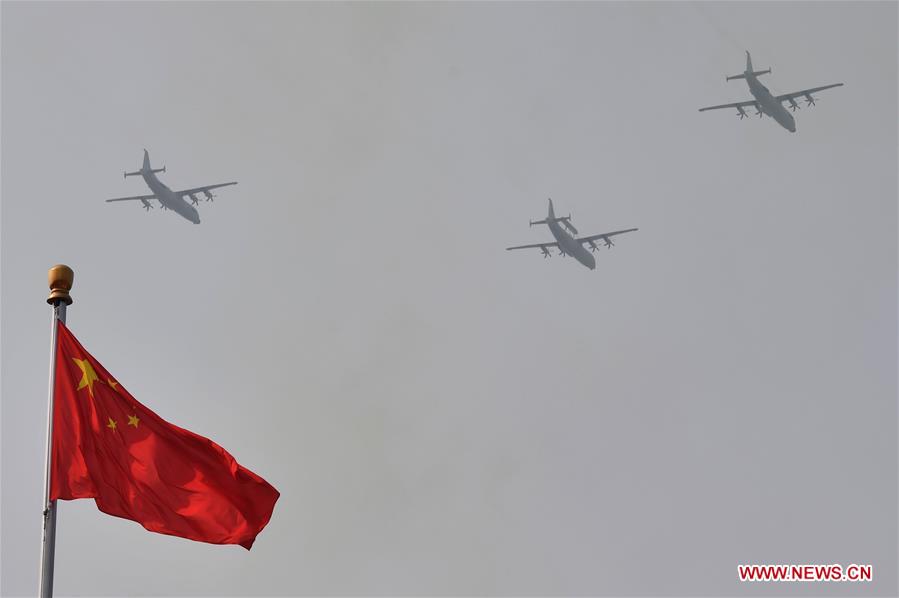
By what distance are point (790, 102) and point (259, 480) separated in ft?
412

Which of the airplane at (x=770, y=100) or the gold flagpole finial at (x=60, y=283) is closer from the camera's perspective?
the gold flagpole finial at (x=60, y=283)

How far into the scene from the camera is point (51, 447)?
35469 millimetres

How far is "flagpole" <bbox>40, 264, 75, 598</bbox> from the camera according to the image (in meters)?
32.8

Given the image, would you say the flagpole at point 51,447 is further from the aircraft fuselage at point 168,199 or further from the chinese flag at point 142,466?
the aircraft fuselage at point 168,199

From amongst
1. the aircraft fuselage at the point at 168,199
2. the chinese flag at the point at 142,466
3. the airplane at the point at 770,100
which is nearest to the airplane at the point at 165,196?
the aircraft fuselage at the point at 168,199

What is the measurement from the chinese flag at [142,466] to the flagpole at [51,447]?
19.1 inches

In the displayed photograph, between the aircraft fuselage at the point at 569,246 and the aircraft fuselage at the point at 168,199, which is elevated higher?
the aircraft fuselage at the point at 168,199

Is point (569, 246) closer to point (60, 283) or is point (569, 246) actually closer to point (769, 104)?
point (769, 104)

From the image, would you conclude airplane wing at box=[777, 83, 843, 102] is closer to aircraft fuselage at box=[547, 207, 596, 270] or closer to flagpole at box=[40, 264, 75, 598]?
aircraft fuselage at box=[547, 207, 596, 270]

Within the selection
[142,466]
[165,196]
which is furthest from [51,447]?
[165,196]

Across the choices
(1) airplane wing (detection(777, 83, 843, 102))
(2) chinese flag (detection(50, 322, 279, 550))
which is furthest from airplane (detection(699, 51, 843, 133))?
(2) chinese flag (detection(50, 322, 279, 550))

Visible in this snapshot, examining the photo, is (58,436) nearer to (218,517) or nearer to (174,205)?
(218,517)

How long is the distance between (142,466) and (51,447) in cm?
328

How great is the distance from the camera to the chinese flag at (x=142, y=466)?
37.5 m
